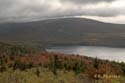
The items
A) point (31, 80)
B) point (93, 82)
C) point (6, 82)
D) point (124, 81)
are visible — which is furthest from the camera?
point (124, 81)

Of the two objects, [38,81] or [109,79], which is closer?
[38,81]

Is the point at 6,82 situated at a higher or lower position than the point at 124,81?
higher

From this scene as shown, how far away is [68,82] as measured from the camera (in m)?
34.4

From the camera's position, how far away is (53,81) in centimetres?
3478

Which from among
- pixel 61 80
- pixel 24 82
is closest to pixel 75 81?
pixel 61 80

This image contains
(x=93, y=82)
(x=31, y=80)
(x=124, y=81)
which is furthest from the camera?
(x=124, y=81)

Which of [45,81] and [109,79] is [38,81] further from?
[109,79]

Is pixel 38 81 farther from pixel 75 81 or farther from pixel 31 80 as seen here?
pixel 75 81

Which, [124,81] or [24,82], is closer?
[24,82]

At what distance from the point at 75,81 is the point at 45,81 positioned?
4.27m

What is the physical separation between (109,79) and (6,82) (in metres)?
14.4

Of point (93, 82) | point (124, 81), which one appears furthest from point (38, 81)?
point (124, 81)

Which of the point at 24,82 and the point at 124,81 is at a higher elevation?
the point at 24,82

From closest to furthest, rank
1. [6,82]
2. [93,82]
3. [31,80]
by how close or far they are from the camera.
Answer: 1. [6,82]
2. [31,80]
3. [93,82]
